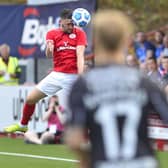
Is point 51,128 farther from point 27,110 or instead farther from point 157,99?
point 157,99

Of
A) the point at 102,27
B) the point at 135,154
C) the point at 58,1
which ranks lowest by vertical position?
the point at 135,154

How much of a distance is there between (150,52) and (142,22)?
7453 millimetres

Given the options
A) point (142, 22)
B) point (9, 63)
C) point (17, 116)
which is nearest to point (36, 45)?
point (9, 63)

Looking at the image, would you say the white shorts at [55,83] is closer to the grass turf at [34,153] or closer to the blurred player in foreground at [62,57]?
the blurred player in foreground at [62,57]

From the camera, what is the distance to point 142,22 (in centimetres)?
2398

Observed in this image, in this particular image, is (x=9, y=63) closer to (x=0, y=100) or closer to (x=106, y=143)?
(x=0, y=100)

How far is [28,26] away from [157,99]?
12655 millimetres

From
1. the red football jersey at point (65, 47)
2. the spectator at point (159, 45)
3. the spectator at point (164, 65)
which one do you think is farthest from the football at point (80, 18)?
the spectator at point (159, 45)

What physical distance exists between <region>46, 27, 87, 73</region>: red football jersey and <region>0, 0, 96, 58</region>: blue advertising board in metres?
4.65

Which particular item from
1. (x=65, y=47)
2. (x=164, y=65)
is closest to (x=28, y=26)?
(x=164, y=65)

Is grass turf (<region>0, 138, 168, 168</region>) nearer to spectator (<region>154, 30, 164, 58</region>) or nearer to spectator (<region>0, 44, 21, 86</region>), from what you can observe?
spectator (<region>0, 44, 21, 86</region>)

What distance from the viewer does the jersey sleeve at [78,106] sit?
4691 millimetres

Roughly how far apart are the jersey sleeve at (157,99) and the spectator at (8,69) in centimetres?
1190

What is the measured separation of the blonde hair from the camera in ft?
15.2
